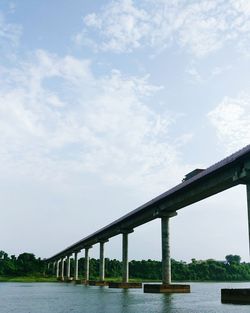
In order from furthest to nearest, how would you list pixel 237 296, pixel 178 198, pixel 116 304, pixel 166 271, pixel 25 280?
pixel 25 280, pixel 166 271, pixel 178 198, pixel 116 304, pixel 237 296

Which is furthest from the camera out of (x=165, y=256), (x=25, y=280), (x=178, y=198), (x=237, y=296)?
(x=25, y=280)

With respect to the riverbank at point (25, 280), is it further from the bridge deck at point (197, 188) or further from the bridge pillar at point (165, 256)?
the bridge pillar at point (165, 256)

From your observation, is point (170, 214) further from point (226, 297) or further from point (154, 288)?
point (226, 297)

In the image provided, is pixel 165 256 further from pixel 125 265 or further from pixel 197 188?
pixel 125 265

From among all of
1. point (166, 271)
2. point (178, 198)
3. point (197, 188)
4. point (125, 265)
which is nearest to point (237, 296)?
point (197, 188)

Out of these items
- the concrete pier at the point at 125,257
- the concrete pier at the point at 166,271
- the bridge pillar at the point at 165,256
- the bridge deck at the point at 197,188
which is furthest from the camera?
the concrete pier at the point at 125,257

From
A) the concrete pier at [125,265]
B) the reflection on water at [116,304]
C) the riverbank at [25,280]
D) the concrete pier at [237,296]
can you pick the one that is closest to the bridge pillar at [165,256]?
the reflection on water at [116,304]

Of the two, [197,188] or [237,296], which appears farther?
[197,188]

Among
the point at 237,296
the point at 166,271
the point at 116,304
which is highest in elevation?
the point at 166,271

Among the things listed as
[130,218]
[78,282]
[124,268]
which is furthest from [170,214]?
[78,282]

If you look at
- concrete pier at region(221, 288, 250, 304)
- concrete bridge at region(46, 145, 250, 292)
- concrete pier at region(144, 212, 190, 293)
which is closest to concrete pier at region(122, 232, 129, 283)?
concrete bridge at region(46, 145, 250, 292)

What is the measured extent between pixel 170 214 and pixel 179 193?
8704mm

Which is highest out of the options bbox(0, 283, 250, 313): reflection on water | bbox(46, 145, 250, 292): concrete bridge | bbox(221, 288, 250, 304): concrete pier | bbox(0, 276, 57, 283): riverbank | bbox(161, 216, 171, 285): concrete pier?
bbox(46, 145, 250, 292): concrete bridge

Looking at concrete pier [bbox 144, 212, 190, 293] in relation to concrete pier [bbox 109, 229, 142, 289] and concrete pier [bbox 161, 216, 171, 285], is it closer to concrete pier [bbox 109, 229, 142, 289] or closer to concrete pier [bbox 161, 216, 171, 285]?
concrete pier [bbox 161, 216, 171, 285]
